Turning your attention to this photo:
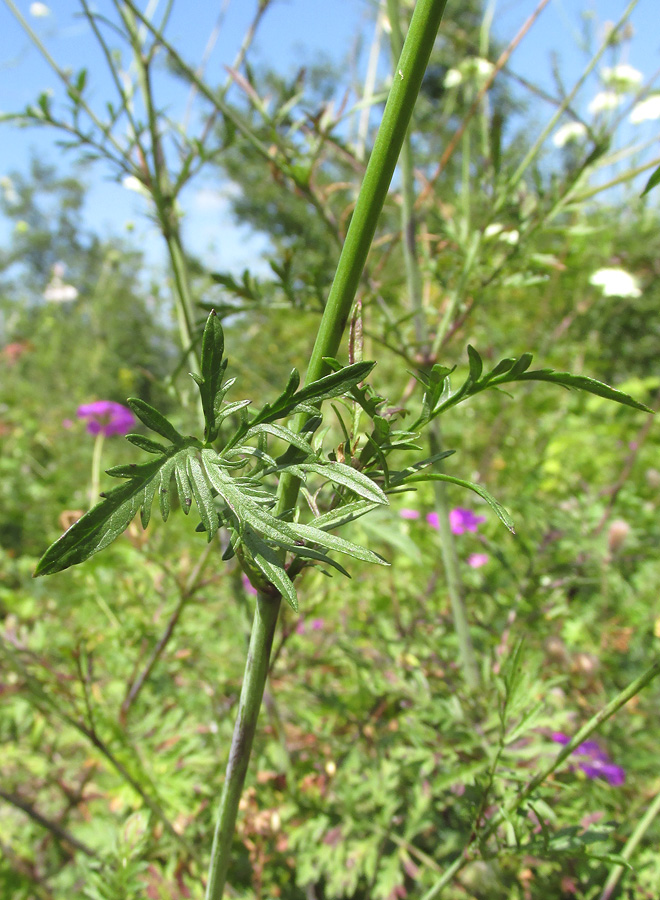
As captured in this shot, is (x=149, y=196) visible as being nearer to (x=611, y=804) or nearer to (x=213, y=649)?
(x=213, y=649)

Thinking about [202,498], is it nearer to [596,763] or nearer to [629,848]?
[629,848]

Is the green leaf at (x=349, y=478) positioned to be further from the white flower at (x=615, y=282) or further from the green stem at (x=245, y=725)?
the white flower at (x=615, y=282)

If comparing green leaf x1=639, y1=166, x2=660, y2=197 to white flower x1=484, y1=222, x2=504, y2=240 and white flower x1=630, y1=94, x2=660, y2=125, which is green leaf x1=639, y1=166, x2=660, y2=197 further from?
white flower x1=630, y1=94, x2=660, y2=125

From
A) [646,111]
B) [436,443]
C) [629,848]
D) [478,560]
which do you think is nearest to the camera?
[629,848]

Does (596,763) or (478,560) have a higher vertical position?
(478,560)

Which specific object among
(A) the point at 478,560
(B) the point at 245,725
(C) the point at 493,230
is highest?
(C) the point at 493,230

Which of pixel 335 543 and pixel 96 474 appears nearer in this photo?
pixel 335 543

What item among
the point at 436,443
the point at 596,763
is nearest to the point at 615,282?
the point at 436,443
